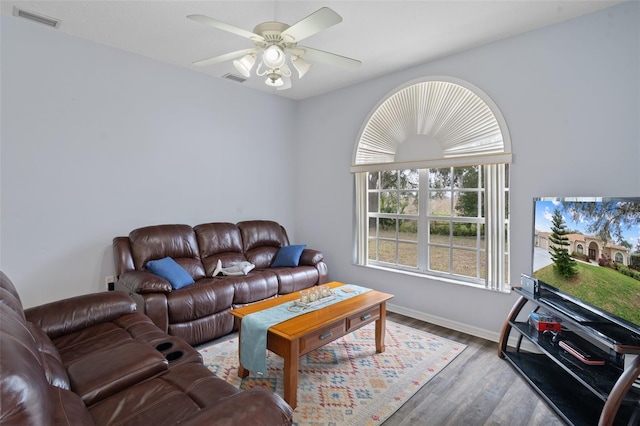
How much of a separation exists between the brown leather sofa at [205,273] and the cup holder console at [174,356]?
0.98 meters

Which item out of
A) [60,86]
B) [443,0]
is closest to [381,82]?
[443,0]

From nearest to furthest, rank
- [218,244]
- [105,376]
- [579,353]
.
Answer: [105,376] < [579,353] < [218,244]

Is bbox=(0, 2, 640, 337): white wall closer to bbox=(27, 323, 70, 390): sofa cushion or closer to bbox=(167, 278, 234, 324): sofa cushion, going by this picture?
bbox=(167, 278, 234, 324): sofa cushion

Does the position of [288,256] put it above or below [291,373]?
above

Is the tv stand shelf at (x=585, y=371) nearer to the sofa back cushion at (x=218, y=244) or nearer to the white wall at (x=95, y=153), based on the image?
the sofa back cushion at (x=218, y=244)

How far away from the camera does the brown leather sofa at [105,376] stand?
0.88 metres

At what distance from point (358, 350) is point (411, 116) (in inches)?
107

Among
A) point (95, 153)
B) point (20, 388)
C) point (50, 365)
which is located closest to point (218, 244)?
point (95, 153)

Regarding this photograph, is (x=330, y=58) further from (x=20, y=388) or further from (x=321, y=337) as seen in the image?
(x=20, y=388)

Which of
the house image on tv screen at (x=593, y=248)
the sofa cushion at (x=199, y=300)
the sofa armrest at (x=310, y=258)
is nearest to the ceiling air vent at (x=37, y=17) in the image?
the sofa cushion at (x=199, y=300)

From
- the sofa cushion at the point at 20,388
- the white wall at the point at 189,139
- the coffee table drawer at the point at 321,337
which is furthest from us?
the white wall at the point at 189,139

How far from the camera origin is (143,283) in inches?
111

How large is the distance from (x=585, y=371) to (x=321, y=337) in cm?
172

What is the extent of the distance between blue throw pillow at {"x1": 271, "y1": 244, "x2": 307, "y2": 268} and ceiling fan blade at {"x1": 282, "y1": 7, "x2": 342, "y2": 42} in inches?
107
